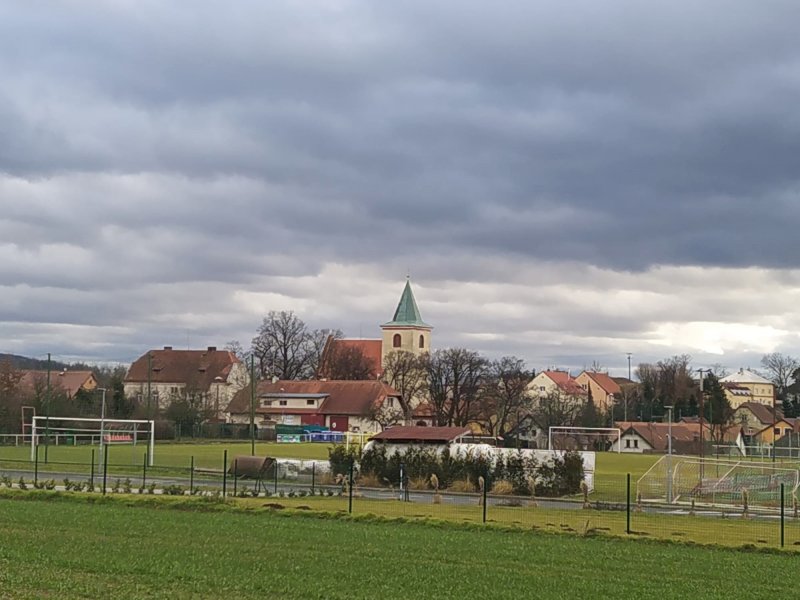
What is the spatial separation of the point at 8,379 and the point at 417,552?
261ft

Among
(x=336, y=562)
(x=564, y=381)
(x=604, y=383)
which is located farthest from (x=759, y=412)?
(x=336, y=562)

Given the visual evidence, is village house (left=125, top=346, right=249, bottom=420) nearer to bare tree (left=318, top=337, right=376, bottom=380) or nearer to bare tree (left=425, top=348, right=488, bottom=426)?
bare tree (left=318, top=337, right=376, bottom=380)

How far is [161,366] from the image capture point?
458ft

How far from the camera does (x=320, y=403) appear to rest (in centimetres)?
11988

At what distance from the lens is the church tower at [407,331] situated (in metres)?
163

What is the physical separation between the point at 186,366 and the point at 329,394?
A: 28659 mm

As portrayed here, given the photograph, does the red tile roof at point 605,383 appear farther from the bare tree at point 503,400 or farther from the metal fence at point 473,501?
the metal fence at point 473,501

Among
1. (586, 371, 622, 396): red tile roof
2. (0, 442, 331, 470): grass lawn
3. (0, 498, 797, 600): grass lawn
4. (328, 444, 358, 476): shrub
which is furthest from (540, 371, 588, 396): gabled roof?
(0, 498, 797, 600): grass lawn

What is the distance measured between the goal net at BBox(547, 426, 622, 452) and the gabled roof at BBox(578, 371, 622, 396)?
197 feet

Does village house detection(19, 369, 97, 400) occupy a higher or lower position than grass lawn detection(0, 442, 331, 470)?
higher

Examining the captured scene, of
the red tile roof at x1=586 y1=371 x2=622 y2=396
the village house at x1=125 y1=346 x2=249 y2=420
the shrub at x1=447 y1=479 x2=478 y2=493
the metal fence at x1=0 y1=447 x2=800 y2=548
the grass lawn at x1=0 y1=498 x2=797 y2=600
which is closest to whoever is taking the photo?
the grass lawn at x1=0 y1=498 x2=797 y2=600

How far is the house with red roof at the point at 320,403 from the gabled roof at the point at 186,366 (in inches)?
602

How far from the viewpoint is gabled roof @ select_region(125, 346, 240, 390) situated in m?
136

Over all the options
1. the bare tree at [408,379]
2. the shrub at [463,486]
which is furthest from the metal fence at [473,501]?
the bare tree at [408,379]
